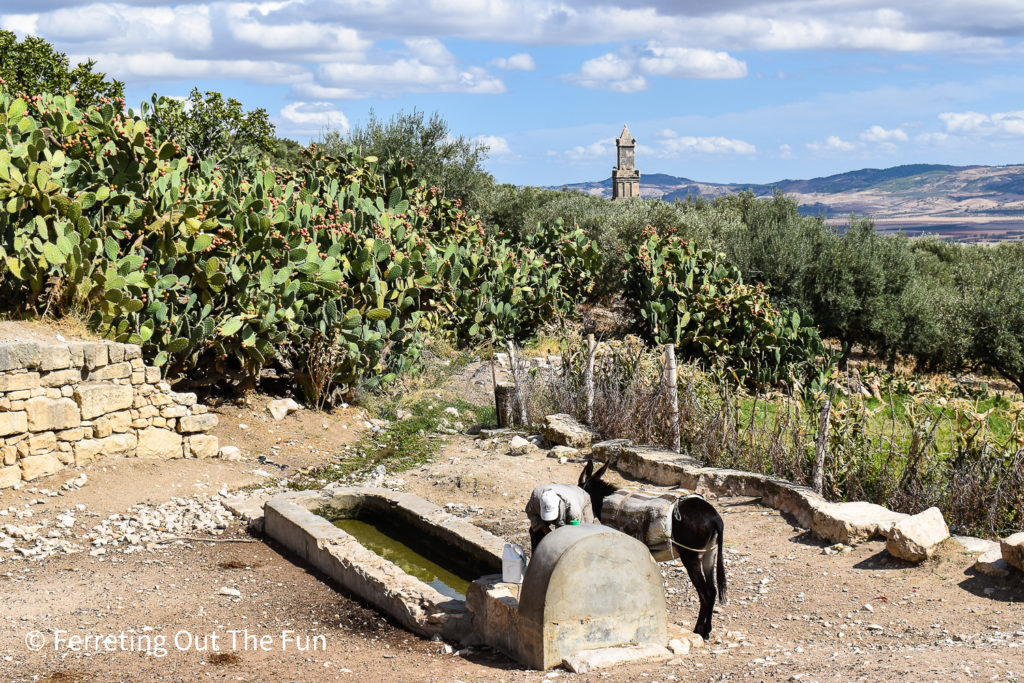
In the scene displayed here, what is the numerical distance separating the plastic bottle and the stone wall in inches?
190

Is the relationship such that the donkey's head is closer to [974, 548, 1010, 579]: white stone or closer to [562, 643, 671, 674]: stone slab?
[562, 643, 671, 674]: stone slab

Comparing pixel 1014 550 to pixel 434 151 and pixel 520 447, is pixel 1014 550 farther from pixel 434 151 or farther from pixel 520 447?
pixel 434 151

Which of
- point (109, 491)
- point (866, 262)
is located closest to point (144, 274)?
point (109, 491)

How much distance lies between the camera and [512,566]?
5328 mm

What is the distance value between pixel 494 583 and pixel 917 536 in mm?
2881

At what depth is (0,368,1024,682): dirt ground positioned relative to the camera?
476 centimetres

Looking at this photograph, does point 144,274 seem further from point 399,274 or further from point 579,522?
point 579,522

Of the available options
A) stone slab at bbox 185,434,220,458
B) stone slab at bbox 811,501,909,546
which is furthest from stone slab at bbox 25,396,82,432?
stone slab at bbox 811,501,909,546

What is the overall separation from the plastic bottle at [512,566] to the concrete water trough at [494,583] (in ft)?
0.19

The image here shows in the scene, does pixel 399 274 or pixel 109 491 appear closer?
pixel 109 491

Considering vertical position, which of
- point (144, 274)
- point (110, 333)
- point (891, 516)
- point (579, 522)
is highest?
point (144, 274)

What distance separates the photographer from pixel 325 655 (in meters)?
5.21

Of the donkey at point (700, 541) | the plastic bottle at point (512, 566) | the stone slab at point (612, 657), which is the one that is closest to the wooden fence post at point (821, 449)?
the donkey at point (700, 541)

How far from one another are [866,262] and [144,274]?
16.4 meters
